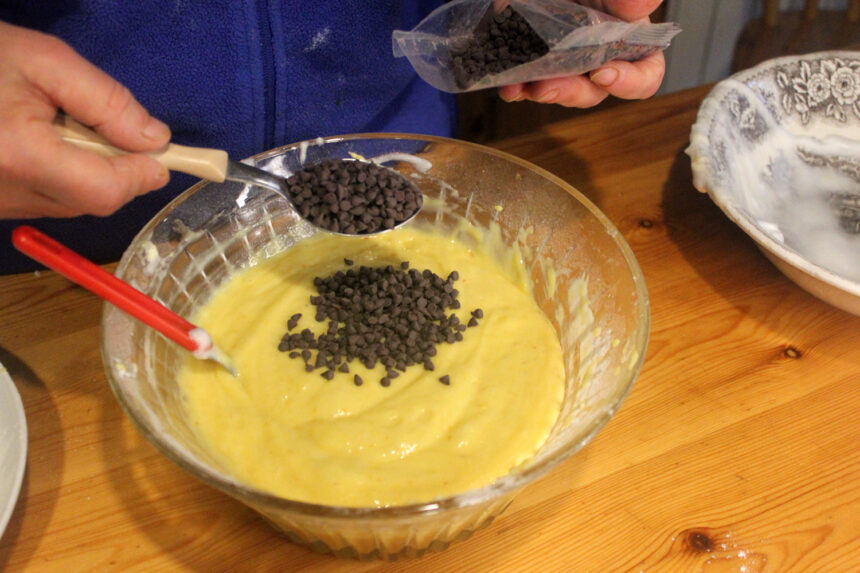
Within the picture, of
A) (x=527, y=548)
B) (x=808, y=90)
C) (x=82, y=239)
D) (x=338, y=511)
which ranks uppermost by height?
(x=808, y=90)

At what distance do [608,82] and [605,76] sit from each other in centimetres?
2

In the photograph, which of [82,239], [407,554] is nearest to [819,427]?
[407,554]

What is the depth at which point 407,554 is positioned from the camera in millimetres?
1168

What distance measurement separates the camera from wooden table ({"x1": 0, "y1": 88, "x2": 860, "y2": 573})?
1195 millimetres

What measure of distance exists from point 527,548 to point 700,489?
37 cm

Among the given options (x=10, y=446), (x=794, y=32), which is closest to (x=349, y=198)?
(x=10, y=446)

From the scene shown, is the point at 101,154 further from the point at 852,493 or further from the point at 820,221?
the point at 820,221

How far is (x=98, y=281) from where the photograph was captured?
3.58 ft

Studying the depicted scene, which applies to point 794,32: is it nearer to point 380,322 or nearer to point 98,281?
point 380,322

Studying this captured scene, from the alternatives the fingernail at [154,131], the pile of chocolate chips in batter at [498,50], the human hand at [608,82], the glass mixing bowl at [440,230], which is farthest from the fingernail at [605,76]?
the fingernail at [154,131]

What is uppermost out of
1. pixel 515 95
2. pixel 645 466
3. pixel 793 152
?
pixel 515 95

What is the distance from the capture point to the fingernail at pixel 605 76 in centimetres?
152

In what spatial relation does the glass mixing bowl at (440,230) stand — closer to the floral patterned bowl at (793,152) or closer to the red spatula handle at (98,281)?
the red spatula handle at (98,281)

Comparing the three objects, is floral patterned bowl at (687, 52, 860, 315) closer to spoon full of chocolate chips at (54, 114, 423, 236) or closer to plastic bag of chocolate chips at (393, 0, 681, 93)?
plastic bag of chocolate chips at (393, 0, 681, 93)
